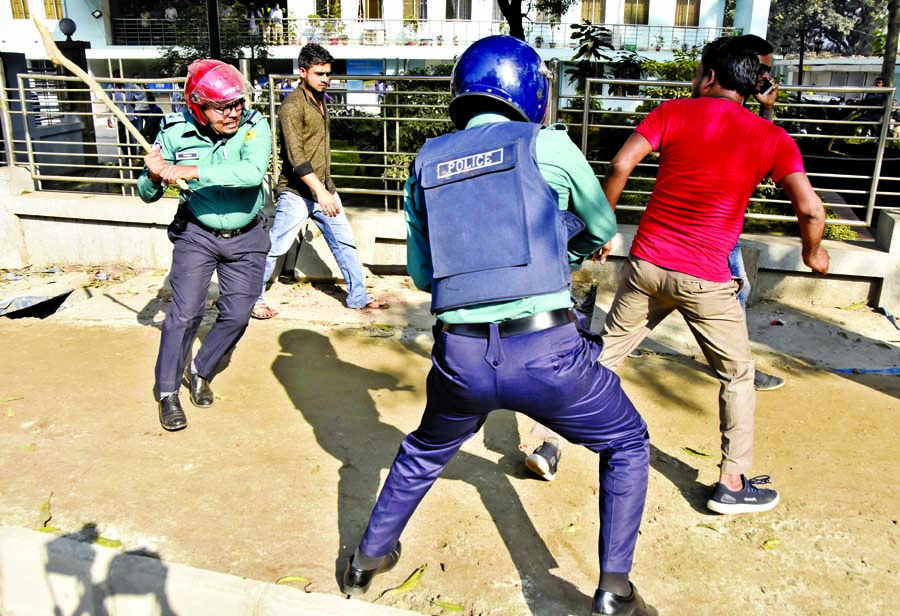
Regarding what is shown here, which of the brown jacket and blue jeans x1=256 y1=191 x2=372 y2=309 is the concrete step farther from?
the brown jacket

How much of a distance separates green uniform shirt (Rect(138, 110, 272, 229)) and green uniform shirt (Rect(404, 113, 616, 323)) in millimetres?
1898

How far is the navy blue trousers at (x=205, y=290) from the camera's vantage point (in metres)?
4.53

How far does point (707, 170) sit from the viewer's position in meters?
3.59

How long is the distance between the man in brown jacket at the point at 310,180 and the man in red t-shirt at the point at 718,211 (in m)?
3.14

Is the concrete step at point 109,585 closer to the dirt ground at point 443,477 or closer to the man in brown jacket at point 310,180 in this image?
the dirt ground at point 443,477

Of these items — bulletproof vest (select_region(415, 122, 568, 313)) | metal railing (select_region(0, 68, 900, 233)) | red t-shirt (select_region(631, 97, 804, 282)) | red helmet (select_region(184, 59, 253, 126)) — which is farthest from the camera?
metal railing (select_region(0, 68, 900, 233))

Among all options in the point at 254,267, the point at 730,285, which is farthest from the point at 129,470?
the point at 730,285

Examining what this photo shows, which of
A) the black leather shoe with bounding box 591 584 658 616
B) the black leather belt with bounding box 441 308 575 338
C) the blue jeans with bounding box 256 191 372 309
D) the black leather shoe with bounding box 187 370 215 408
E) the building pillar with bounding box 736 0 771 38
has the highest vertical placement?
the building pillar with bounding box 736 0 771 38

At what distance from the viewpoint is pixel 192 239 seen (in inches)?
178

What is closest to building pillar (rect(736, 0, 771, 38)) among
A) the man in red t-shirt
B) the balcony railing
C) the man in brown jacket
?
the balcony railing

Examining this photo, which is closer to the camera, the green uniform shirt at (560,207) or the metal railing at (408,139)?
the green uniform shirt at (560,207)

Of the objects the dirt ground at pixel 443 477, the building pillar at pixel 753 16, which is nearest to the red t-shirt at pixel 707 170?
the dirt ground at pixel 443 477

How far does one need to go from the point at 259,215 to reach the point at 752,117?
2.82 m

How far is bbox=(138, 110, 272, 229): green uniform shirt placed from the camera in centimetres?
435
